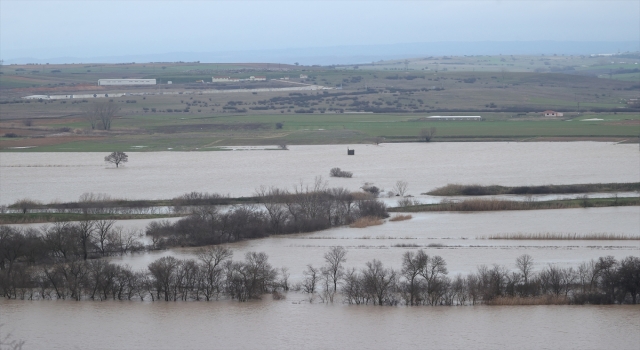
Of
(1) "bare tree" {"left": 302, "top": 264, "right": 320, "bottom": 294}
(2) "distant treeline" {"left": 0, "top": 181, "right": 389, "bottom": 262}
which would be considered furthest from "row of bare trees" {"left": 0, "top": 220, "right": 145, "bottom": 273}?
(1) "bare tree" {"left": 302, "top": 264, "right": 320, "bottom": 294}

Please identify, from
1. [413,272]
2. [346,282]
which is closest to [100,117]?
[346,282]

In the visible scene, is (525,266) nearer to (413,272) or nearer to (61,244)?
(413,272)

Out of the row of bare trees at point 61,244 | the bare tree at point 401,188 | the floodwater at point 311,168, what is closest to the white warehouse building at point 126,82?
the floodwater at point 311,168

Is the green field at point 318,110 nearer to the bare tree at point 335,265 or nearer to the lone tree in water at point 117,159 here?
the lone tree in water at point 117,159

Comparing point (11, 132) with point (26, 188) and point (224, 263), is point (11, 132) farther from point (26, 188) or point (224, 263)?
point (224, 263)

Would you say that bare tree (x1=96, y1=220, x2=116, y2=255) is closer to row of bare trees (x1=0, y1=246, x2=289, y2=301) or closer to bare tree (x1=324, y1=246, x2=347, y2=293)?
row of bare trees (x1=0, y1=246, x2=289, y2=301)

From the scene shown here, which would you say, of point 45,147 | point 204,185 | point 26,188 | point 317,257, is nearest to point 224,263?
point 317,257
